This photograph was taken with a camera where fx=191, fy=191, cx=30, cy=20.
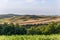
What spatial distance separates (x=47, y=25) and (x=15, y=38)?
119 cm

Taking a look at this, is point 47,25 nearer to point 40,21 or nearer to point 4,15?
point 40,21

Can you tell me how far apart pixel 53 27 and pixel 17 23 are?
2.88 ft

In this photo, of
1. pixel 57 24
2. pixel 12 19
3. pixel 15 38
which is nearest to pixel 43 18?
pixel 57 24

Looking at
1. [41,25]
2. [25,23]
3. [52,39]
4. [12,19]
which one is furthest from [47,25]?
[52,39]

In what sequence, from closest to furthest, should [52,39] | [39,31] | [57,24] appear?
[52,39] → [39,31] → [57,24]

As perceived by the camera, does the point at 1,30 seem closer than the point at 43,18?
Yes

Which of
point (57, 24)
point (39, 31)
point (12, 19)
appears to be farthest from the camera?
point (12, 19)

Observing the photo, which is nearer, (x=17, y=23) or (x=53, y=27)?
(x=53, y=27)

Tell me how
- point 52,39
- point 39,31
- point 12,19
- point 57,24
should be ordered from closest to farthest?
point 52,39, point 39,31, point 57,24, point 12,19

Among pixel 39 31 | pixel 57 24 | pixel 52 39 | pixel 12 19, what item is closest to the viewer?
pixel 52 39

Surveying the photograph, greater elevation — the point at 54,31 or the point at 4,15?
the point at 4,15

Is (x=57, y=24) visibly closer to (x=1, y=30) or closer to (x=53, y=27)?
(x=53, y=27)

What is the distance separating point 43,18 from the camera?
434 cm

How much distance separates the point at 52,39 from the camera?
9.45ft
